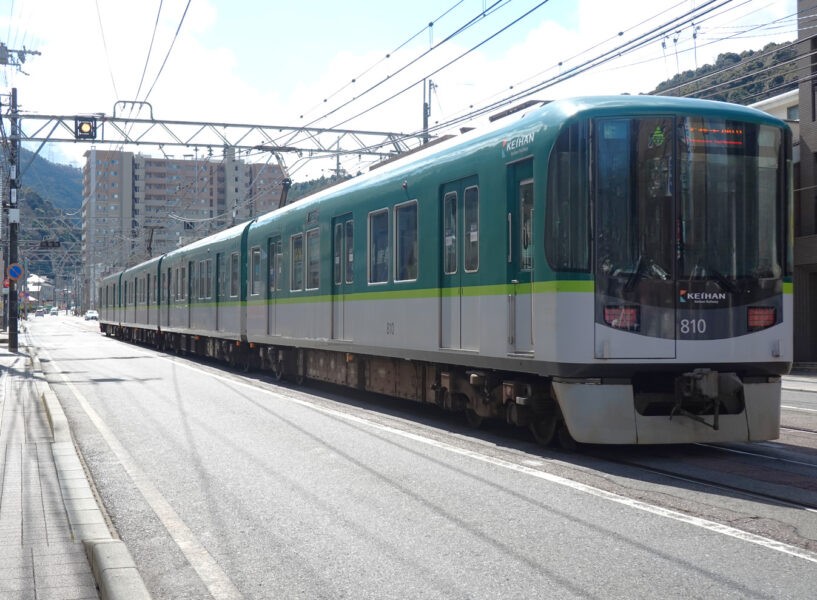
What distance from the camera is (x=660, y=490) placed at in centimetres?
711

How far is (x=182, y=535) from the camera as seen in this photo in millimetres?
5973

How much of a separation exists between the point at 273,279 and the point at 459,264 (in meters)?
8.74

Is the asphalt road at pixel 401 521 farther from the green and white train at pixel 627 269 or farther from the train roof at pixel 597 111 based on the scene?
the train roof at pixel 597 111

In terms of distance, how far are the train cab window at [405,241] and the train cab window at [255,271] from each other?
773cm

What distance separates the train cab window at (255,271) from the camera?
19703 mm

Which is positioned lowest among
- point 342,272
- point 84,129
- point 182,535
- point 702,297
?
point 182,535

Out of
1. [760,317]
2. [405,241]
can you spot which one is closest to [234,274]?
[405,241]

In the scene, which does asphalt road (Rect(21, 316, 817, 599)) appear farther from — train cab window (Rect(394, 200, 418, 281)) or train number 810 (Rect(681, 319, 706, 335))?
train cab window (Rect(394, 200, 418, 281))

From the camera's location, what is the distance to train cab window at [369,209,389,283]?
12750 millimetres

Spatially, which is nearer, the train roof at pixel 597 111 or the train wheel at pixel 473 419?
the train roof at pixel 597 111

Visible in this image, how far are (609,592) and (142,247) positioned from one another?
74.6 metres

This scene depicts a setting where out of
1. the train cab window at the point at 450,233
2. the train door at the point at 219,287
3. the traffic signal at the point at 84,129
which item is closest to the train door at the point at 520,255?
the train cab window at the point at 450,233

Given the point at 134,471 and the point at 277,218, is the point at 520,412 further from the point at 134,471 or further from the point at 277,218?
the point at 277,218

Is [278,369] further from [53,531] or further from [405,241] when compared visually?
[53,531]
